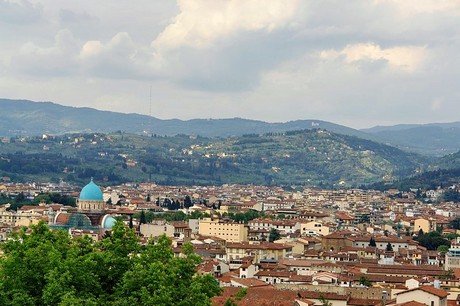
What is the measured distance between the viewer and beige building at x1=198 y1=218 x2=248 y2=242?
8275 centimetres

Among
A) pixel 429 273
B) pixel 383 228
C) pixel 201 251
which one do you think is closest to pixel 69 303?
pixel 429 273

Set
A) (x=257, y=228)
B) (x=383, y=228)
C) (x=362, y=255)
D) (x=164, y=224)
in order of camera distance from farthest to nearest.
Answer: (x=383, y=228) → (x=257, y=228) → (x=164, y=224) → (x=362, y=255)

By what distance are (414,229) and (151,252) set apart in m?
73.5

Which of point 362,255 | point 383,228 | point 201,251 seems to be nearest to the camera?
point 201,251

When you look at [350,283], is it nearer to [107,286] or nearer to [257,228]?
[107,286]

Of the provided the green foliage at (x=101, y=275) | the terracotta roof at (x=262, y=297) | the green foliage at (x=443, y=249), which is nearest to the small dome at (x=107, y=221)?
the green foliage at (x=443, y=249)

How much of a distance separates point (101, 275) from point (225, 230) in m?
56.9

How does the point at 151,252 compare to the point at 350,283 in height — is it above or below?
above

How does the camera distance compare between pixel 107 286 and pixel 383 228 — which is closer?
pixel 107 286

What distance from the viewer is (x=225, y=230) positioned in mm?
83688

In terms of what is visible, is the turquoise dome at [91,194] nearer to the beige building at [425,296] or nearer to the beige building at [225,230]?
the beige building at [225,230]

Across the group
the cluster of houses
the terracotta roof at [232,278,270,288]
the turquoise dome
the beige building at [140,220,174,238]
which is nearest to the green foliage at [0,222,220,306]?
the cluster of houses

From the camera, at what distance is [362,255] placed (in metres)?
72.9

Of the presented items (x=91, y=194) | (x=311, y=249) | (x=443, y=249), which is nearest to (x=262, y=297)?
(x=311, y=249)
